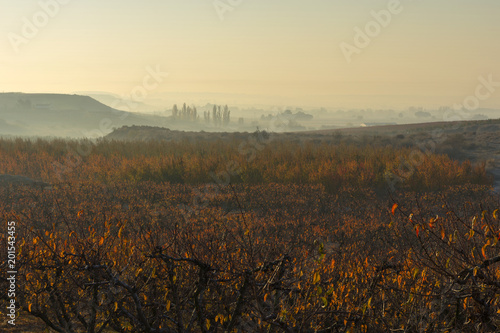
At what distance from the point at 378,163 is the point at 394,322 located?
12021 millimetres

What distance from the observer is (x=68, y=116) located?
109m

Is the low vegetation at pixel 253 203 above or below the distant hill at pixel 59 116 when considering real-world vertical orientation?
below

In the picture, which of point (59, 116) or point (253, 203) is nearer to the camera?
point (253, 203)

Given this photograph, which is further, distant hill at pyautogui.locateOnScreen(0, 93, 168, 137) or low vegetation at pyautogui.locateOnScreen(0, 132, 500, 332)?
distant hill at pyautogui.locateOnScreen(0, 93, 168, 137)

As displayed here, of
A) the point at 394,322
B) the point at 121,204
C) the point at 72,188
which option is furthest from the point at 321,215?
the point at 72,188

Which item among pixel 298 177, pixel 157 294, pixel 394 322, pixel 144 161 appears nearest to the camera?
pixel 394 322

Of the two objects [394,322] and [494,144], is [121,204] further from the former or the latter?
[494,144]

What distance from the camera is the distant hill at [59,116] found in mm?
92206

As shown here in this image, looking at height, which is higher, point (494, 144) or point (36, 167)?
point (494, 144)

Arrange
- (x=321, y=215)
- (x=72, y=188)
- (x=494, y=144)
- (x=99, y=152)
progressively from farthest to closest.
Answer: (x=494, y=144) → (x=99, y=152) → (x=72, y=188) → (x=321, y=215)

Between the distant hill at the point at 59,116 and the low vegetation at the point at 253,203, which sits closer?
the low vegetation at the point at 253,203

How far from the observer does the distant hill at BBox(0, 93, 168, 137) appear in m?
92.2

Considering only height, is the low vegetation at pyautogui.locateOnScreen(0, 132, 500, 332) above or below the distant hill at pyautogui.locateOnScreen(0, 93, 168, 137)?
below

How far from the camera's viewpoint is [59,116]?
108125 millimetres
